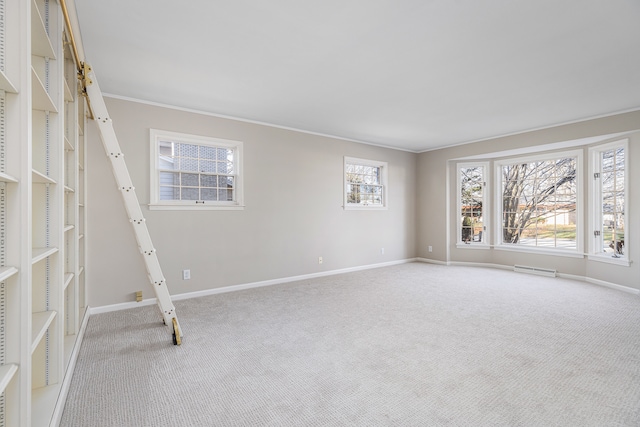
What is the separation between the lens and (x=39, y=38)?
65.4 inches

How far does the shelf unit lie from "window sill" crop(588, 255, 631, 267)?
6.30 m

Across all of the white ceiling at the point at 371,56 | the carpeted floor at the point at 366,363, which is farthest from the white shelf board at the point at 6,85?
the carpeted floor at the point at 366,363

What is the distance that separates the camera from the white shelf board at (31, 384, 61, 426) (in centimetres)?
158

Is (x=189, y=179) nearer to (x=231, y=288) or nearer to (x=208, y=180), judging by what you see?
(x=208, y=180)

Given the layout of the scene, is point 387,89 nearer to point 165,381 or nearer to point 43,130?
point 43,130

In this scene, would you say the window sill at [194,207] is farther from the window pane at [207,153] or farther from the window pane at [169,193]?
the window pane at [207,153]

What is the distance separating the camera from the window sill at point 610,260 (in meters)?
4.38

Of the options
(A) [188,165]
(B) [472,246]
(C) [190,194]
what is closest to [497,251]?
(B) [472,246]

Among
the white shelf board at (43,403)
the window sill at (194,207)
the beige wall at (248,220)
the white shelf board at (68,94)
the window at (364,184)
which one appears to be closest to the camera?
the white shelf board at (43,403)

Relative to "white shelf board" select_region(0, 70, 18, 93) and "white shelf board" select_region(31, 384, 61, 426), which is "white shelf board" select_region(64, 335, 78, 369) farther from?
"white shelf board" select_region(0, 70, 18, 93)

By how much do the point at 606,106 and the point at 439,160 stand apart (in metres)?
2.86

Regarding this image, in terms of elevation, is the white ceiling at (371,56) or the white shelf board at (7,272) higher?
the white ceiling at (371,56)

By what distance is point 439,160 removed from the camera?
665cm

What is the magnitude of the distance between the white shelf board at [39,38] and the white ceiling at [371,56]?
0.52 metres
